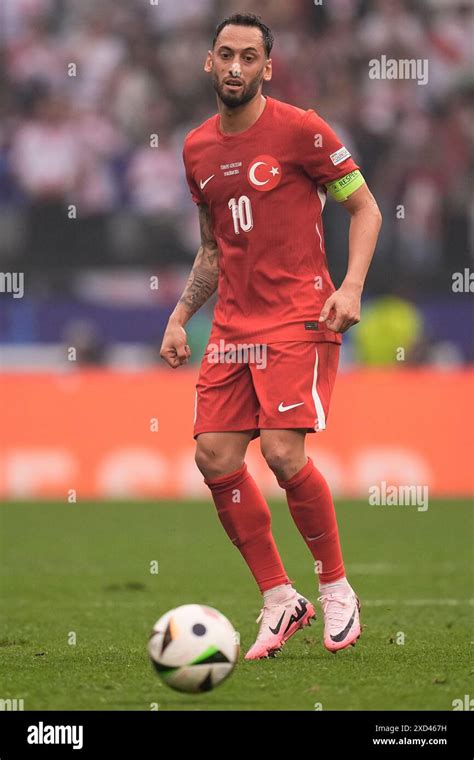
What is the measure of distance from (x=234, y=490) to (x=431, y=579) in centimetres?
308

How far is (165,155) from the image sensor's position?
55.0 ft

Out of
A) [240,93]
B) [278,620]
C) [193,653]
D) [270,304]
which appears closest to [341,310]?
[270,304]

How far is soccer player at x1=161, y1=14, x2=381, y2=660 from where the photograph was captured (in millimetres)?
5672

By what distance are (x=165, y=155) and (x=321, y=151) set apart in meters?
11.2

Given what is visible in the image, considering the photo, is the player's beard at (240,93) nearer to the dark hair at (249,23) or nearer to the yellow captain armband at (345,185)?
the dark hair at (249,23)

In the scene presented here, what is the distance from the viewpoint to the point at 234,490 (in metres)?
5.90

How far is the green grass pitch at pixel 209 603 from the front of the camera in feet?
16.0

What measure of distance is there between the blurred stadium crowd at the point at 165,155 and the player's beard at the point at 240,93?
9.25m

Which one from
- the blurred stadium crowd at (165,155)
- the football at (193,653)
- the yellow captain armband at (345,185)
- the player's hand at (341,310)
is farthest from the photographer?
the blurred stadium crowd at (165,155)

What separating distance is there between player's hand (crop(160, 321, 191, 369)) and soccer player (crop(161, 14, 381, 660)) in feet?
0.44

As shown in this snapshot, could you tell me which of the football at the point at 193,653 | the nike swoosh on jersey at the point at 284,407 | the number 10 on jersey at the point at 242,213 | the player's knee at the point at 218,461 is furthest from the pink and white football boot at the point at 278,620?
the number 10 on jersey at the point at 242,213
